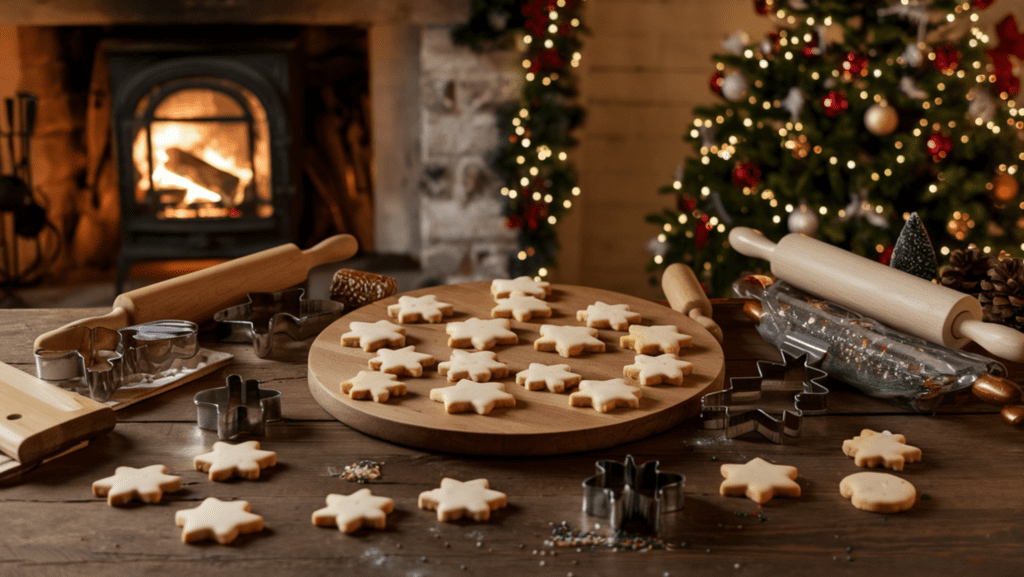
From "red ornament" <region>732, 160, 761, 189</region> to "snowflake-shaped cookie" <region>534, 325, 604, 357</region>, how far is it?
1.88 meters

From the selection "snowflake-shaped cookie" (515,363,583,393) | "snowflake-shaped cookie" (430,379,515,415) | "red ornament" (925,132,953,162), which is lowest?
"snowflake-shaped cookie" (430,379,515,415)

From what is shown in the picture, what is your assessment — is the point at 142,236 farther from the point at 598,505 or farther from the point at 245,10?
the point at 598,505

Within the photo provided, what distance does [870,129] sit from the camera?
2.79 meters

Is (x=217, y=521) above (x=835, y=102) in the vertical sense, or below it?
below

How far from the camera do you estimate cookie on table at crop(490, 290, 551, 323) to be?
1.31 metres

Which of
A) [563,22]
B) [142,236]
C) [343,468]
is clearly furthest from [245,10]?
[343,468]

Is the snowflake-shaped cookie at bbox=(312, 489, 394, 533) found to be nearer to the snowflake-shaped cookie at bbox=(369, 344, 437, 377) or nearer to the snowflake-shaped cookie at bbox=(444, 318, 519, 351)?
the snowflake-shaped cookie at bbox=(369, 344, 437, 377)

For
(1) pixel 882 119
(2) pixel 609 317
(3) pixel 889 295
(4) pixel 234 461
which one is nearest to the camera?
(4) pixel 234 461

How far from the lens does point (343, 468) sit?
95 cm

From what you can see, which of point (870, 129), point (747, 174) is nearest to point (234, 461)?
point (747, 174)

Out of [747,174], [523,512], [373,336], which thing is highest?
[747,174]

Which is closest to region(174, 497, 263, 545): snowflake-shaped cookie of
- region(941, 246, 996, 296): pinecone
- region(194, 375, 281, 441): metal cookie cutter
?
region(194, 375, 281, 441): metal cookie cutter

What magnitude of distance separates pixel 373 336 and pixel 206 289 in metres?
0.31

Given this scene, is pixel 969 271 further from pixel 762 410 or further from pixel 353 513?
pixel 353 513
